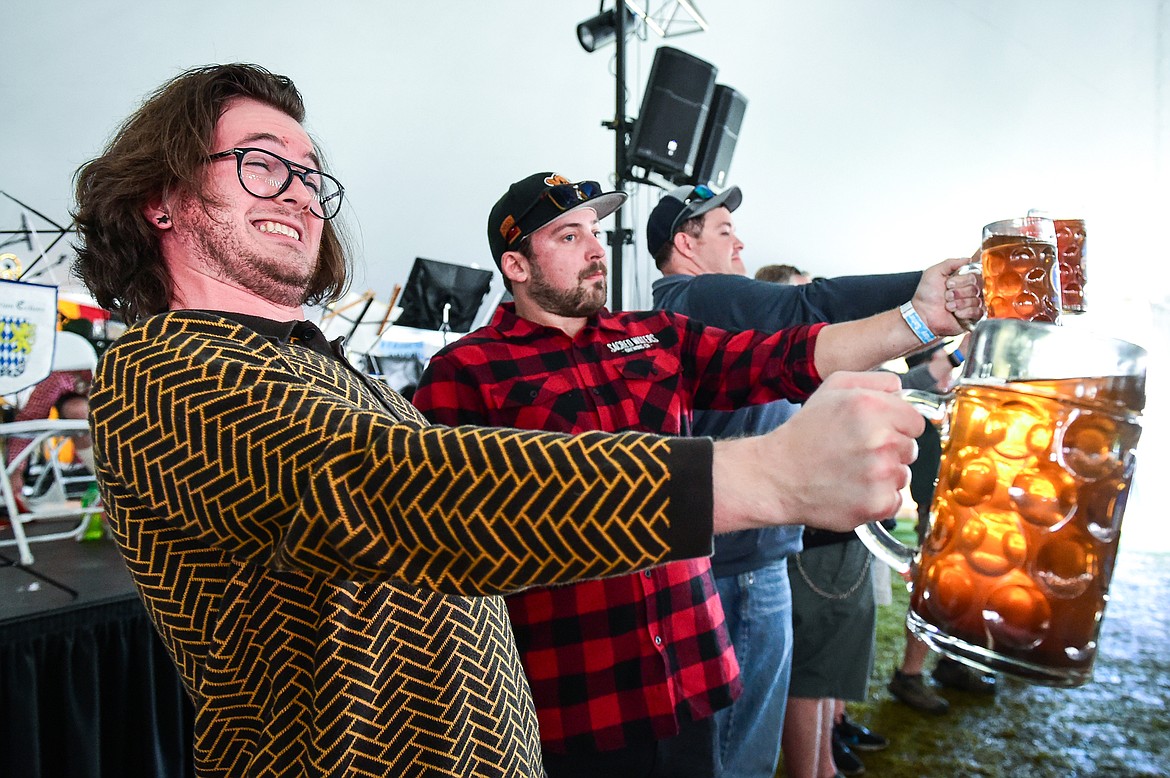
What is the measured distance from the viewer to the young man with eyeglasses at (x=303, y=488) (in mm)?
485

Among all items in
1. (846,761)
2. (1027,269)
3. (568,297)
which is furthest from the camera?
(846,761)

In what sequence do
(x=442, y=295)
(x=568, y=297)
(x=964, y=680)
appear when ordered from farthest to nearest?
(x=442, y=295)
(x=964, y=680)
(x=568, y=297)

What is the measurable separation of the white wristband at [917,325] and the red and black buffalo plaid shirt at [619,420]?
8.2 inches

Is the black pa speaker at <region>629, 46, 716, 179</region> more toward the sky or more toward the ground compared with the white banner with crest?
more toward the sky

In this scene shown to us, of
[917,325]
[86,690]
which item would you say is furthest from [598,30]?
[86,690]

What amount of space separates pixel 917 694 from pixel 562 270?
248cm

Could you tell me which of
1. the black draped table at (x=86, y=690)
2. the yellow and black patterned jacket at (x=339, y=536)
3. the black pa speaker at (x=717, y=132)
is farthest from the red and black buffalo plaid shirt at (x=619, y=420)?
the black pa speaker at (x=717, y=132)

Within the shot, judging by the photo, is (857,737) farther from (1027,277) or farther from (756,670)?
(1027,277)

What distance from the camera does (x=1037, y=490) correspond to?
0.49m

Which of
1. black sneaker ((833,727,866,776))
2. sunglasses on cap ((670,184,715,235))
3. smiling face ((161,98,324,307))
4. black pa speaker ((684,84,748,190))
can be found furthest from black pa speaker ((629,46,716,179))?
smiling face ((161,98,324,307))

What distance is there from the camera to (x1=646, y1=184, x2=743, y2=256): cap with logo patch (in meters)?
2.22

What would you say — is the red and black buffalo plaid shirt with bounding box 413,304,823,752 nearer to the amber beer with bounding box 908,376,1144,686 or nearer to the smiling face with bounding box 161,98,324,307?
the smiling face with bounding box 161,98,324,307

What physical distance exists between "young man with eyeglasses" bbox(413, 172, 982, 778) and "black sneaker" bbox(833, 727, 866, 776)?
4.62 feet

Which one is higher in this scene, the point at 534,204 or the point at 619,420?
the point at 534,204
